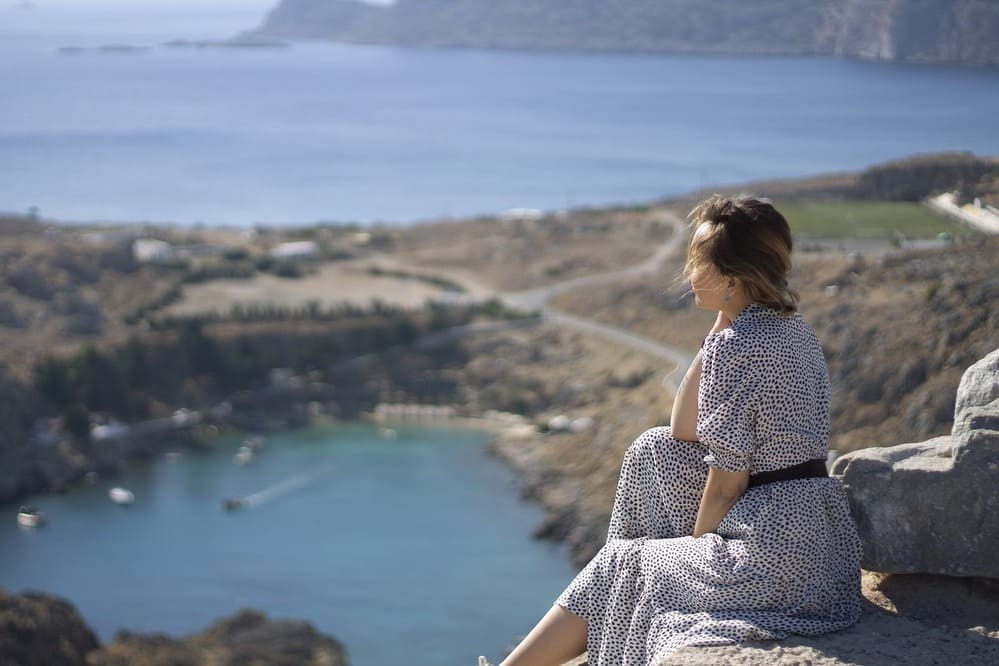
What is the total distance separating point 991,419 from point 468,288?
37.3 metres

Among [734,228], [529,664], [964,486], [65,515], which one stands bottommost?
[65,515]

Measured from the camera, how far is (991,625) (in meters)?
3.44

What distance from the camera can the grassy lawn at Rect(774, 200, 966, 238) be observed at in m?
12.9

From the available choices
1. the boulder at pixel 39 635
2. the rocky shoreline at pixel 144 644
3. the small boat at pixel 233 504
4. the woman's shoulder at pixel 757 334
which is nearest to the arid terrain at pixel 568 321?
the woman's shoulder at pixel 757 334

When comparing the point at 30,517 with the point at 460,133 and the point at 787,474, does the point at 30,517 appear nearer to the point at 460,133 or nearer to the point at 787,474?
the point at 787,474

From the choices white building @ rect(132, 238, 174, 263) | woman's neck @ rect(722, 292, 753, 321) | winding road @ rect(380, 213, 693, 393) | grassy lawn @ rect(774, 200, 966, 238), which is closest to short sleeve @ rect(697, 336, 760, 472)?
woman's neck @ rect(722, 292, 753, 321)

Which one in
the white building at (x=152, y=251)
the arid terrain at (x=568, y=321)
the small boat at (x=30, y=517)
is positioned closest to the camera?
the arid terrain at (x=568, y=321)

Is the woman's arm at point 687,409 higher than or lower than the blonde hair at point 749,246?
lower

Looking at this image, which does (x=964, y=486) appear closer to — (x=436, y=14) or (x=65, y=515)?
(x=65, y=515)

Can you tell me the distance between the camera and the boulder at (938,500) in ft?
11.6

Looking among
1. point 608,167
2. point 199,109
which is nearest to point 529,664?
point 608,167

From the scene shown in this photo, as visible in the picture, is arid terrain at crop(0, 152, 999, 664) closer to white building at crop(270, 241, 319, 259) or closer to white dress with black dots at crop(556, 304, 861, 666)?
white dress with black dots at crop(556, 304, 861, 666)

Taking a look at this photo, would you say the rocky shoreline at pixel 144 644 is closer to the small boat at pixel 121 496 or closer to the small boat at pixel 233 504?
the small boat at pixel 233 504

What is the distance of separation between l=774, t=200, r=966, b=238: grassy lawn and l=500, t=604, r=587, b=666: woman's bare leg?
31.0 ft
